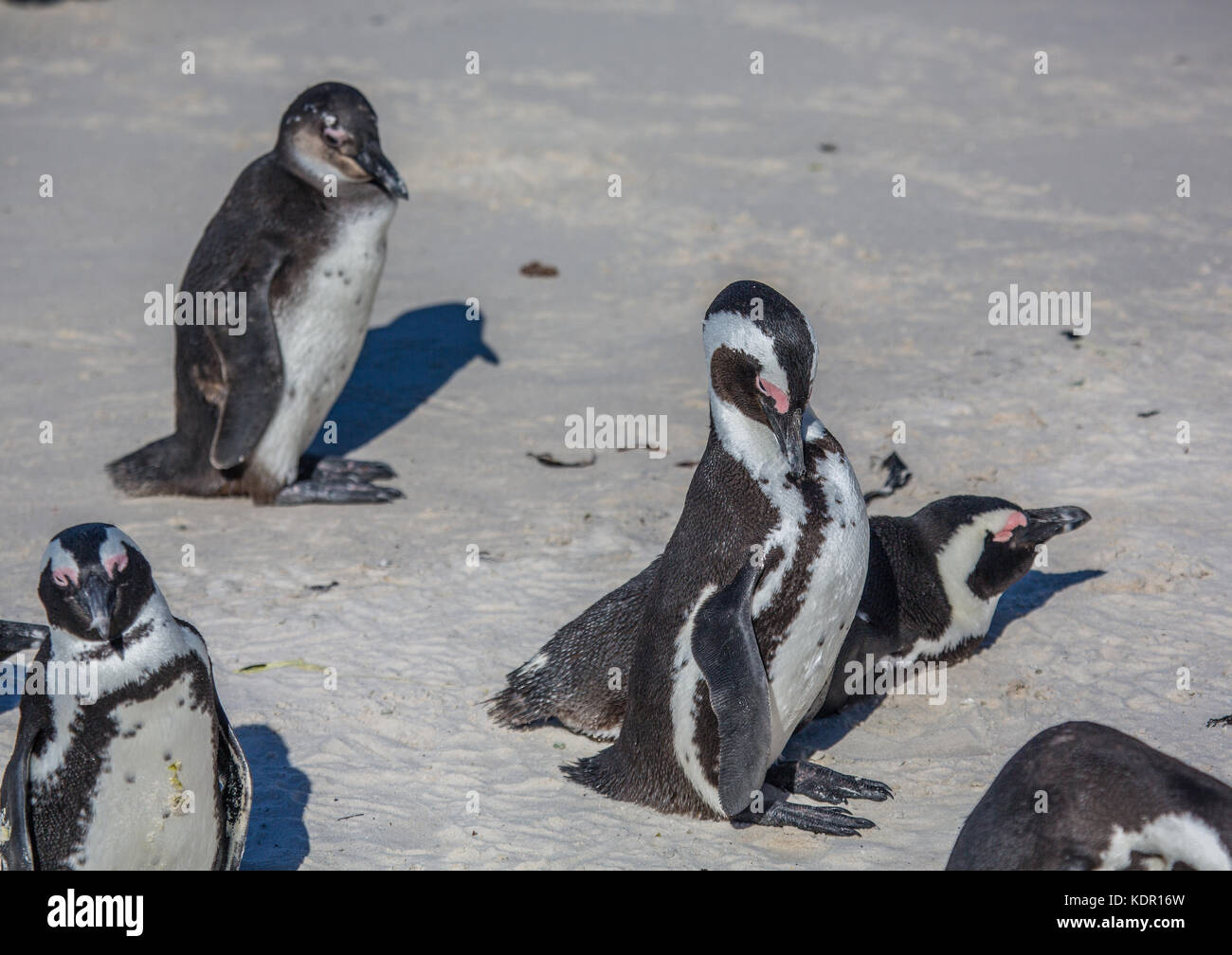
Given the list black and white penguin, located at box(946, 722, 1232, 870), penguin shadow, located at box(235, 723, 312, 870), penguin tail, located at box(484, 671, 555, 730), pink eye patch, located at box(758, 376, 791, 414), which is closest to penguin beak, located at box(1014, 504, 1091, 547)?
pink eye patch, located at box(758, 376, 791, 414)

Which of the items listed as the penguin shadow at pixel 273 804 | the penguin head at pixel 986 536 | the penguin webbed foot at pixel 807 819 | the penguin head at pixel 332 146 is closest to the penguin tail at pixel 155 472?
the penguin head at pixel 332 146

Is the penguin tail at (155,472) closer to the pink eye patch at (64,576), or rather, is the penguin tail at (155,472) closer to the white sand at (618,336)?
the white sand at (618,336)

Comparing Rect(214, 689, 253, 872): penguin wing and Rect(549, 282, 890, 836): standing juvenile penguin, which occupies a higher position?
Rect(549, 282, 890, 836): standing juvenile penguin

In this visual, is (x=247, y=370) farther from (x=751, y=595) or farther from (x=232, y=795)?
(x=751, y=595)

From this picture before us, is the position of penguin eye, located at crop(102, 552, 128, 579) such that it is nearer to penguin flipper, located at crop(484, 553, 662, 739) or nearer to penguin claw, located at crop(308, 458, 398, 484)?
penguin flipper, located at crop(484, 553, 662, 739)

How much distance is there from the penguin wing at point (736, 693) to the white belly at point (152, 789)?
130 cm

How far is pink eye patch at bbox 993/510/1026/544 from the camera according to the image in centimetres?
518

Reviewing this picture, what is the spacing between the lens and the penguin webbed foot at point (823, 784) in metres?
4.29

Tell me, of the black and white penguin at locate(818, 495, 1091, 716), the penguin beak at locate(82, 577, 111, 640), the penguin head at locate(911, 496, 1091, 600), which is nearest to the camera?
the penguin beak at locate(82, 577, 111, 640)

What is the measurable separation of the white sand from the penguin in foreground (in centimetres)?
15

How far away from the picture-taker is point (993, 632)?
5.29m

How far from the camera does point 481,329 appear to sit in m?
8.46
